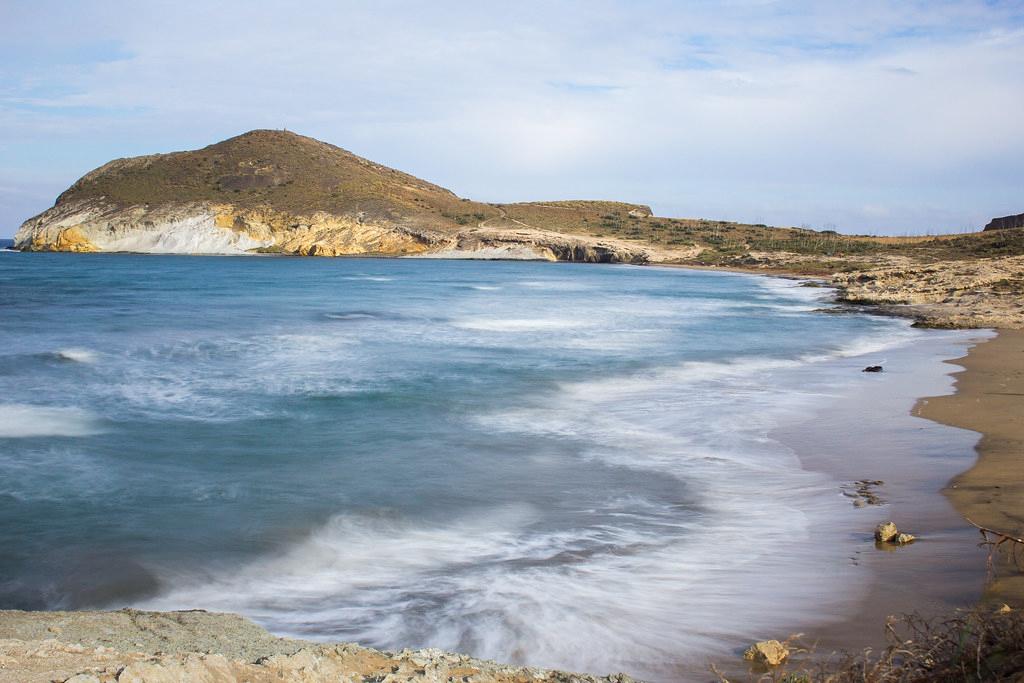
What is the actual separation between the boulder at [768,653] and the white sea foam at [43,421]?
898 centimetres

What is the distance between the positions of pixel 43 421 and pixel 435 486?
632cm

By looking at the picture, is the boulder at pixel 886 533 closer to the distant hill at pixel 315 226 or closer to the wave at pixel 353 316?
the wave at pixel 353 316

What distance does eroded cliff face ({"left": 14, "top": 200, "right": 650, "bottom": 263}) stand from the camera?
2970 inches

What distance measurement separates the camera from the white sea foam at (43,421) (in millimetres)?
10141

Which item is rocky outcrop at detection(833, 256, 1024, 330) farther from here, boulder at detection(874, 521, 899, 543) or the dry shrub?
the dry shrub

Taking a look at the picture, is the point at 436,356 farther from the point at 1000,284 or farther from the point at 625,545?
the point at 1000,284

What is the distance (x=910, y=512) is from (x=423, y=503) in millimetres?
4196

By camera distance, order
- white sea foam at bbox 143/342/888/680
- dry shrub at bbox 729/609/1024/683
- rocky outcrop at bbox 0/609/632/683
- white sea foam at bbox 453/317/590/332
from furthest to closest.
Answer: white sea foam at bbox 453/317/590/332, white sea foam at bbox 143/342/888/680, rocky outcrop at bbox 0/609/632/683, dry shrub at bbox 729/609/1024/683

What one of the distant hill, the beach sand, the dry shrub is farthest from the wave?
the distant hill

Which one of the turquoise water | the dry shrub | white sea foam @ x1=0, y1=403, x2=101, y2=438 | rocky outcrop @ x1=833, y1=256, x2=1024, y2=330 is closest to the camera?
the dry shrub

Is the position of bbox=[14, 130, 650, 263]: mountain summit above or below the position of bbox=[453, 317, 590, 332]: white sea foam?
above

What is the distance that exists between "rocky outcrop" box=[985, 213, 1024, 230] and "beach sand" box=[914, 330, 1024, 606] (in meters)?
66.3

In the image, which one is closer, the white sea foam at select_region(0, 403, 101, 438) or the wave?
the white sea foam at select_region(0, 403, 101, 438)

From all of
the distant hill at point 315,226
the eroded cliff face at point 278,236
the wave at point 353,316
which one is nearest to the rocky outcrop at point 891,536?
the wave at point 353,316
